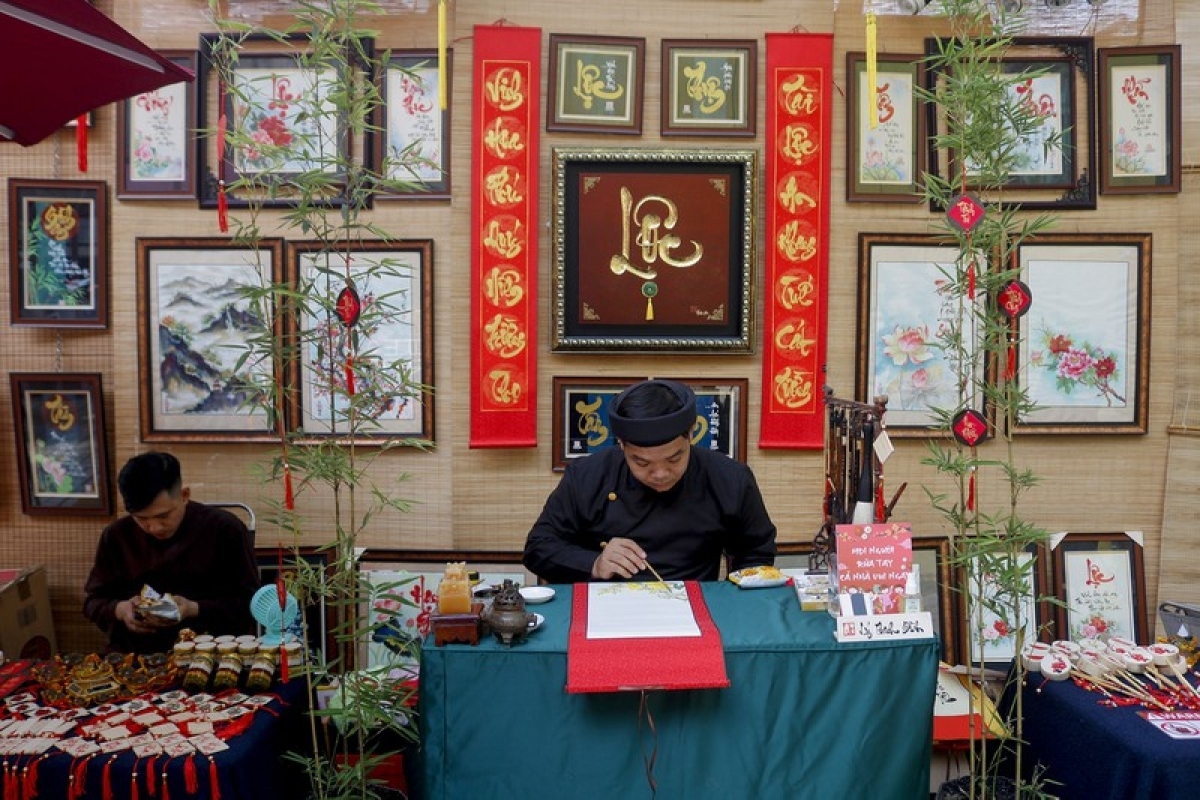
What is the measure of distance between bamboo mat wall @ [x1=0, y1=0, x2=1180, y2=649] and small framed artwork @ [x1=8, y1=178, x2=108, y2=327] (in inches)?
3.1

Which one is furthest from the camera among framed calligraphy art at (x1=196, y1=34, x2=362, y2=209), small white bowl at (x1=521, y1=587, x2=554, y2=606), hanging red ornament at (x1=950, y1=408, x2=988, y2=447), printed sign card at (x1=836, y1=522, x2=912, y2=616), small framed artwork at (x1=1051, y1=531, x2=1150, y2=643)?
small framed artwork at (x1=1051, y1=531, x2=1150, y2=643)

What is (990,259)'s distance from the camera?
2.54m

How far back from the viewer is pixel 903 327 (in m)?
4.36

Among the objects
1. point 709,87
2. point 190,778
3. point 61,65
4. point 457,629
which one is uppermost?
point 709,87

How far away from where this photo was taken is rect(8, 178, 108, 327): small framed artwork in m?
4.27

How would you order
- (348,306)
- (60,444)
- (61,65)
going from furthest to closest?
(60,444)
(61,65)
(348,306)

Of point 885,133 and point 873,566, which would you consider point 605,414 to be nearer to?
point 885,133

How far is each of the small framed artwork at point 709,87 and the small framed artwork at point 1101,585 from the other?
2594 mm

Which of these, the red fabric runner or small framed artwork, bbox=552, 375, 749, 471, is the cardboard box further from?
the red fabric runner

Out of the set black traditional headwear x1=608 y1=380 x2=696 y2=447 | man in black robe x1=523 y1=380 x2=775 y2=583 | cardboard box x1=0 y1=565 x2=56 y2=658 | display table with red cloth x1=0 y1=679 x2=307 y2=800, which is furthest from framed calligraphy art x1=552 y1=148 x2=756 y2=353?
cardboard box x1=0 y1=565 x2=56 y2=658

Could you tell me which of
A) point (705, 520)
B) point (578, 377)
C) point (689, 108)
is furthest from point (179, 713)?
point (689, 108)

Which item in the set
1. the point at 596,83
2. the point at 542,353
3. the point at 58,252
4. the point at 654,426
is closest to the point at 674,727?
the point at 654,426

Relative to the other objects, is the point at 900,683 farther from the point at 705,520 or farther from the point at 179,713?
the point at 179,713

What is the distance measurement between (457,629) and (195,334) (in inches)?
106
